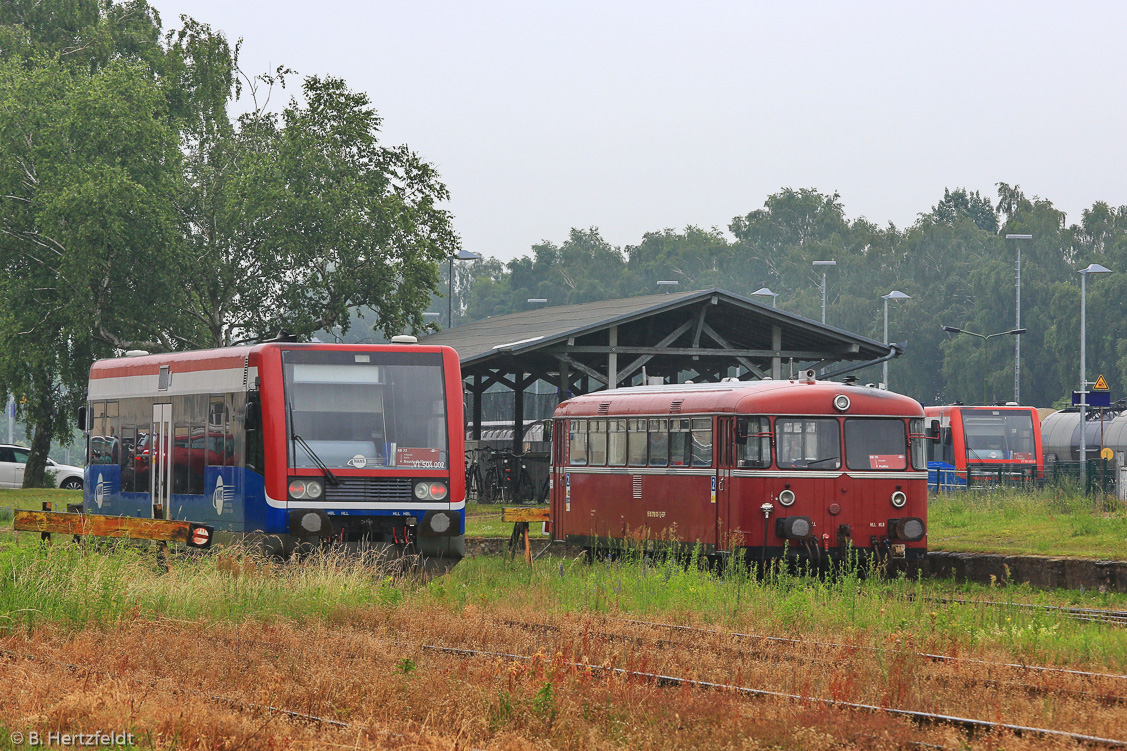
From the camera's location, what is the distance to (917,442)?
1880 centimetres

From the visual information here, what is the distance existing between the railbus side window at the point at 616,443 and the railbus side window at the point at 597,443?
0.14 meters

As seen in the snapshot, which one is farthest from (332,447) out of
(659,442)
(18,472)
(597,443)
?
(18,472)

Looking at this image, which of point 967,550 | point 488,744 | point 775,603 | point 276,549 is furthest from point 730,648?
point 967,550

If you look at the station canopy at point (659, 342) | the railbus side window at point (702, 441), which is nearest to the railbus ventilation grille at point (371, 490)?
the railbus side window at point (702, 441)

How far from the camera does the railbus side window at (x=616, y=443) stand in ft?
68.7

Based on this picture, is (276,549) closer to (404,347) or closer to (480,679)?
(404,347)

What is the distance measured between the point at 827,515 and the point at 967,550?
11.4 feet

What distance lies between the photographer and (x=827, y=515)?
18.1 m

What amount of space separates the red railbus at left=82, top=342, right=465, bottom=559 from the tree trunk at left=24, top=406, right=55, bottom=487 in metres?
28.3

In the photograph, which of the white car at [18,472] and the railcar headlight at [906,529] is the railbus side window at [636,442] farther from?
the white car at [18,472]

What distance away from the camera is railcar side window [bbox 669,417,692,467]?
63.5 ft

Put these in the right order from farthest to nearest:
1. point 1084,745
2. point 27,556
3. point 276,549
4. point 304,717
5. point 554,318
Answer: point 554,318 < point 276,549 < point 27,556 < point 304,717 < point 1084,745

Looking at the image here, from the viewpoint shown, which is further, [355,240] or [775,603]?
[355,240]

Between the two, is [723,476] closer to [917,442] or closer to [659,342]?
[917,442]
